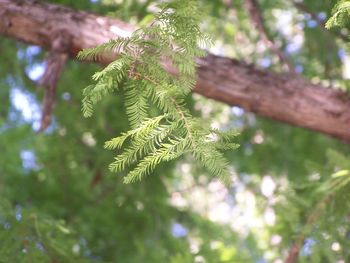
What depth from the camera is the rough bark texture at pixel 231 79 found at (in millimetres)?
2748

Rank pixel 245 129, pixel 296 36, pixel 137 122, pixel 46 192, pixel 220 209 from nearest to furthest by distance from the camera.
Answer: pixel 137 122, pixel 46 192, pixel 245 129, pixel 296 36, pixel 220 209

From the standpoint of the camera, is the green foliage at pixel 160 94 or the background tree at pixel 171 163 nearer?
the green foliage at pixel 160 94

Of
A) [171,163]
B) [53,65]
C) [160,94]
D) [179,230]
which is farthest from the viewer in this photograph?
[179,230]

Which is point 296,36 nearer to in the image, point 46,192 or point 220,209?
point 46,192

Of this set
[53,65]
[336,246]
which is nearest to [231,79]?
[53,65]

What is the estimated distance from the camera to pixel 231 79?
2830 mm

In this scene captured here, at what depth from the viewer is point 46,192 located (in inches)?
163

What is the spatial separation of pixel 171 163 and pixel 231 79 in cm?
151

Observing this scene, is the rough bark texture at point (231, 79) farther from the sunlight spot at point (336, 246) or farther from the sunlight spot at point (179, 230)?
the sunlight spot at point (179, 230)

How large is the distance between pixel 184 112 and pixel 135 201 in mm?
2671

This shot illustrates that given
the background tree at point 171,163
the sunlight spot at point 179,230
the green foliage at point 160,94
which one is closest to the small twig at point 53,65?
the background tree at point 171,163

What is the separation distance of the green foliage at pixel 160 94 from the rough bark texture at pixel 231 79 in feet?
3.07

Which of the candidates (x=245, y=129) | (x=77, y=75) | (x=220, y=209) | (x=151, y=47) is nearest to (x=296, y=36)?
(x=245, y=129)

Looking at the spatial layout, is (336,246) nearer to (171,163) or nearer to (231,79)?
(231,79)
